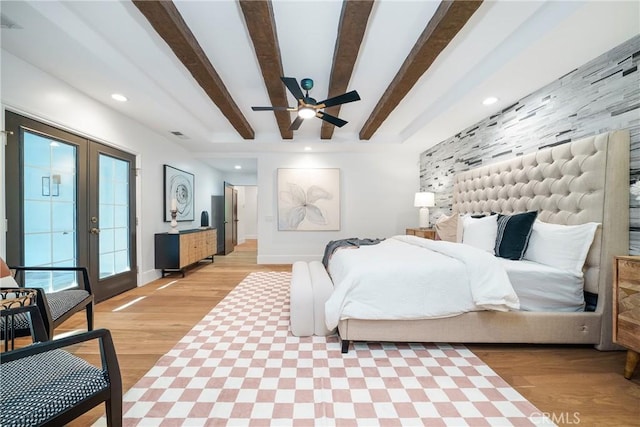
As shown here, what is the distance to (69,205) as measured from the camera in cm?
287

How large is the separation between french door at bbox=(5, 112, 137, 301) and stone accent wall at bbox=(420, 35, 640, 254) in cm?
482

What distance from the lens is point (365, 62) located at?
8.75 ft

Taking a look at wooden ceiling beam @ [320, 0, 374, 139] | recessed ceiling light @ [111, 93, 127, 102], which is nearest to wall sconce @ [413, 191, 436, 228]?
wooden ceiling beam @ [320, 0, 374, 139]

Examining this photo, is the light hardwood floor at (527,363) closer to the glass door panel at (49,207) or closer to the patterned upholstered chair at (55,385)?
the patterned upholstered chair at (55,385)

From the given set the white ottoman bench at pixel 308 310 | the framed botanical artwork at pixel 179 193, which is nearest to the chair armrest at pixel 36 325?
the white ottoman bench at pixel 308 310

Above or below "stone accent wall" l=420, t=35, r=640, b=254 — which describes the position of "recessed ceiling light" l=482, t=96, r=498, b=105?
above

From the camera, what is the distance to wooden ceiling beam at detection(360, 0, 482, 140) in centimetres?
180

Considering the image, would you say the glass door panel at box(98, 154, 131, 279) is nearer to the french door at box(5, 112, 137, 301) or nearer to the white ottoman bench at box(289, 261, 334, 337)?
the french door at box(5, 112, 137, 301)

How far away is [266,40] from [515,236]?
2731 millimetres

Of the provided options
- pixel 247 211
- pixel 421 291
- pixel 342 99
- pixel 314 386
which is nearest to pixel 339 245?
pixel 421 291

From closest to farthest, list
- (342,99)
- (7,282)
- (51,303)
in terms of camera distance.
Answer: (7,282), (51,303), (342,99)

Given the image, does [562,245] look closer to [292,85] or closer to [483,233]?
[483,233]

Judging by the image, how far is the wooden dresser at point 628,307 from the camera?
162 centimetres

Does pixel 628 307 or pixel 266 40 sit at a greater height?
pixel 266 40
